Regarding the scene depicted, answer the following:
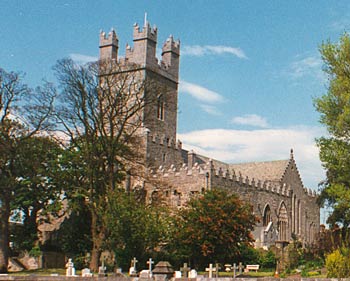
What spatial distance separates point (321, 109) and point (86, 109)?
13466 millimetres

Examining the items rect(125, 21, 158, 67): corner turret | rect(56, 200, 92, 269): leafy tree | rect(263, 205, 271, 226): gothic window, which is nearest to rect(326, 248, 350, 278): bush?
rect(56, 200, 92, 269): leafy tree

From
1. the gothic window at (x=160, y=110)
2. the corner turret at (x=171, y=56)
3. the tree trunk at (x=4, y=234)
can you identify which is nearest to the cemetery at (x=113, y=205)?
the tree trunk at (x=4, y=234)

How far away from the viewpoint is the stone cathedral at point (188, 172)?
45250mm

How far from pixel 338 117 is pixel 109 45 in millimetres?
27179

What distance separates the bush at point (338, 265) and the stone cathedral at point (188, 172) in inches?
877

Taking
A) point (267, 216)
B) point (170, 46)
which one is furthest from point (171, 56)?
point (267, 216)

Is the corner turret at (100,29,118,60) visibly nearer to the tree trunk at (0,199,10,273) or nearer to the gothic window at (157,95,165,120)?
the gothic window at (157,95,165,120)

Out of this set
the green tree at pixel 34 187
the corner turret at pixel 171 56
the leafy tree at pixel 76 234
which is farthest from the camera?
the corner turret at pixel 171 56

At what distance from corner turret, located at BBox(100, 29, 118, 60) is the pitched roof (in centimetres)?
1527

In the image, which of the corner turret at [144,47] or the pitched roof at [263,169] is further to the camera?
the pitched roof at [263,169]

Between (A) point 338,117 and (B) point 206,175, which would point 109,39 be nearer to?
(B) point 206,175

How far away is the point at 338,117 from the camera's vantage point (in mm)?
30359

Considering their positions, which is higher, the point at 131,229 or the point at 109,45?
the point at 109,45

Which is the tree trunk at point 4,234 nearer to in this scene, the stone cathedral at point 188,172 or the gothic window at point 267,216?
the stone cathedral at point 188,172
